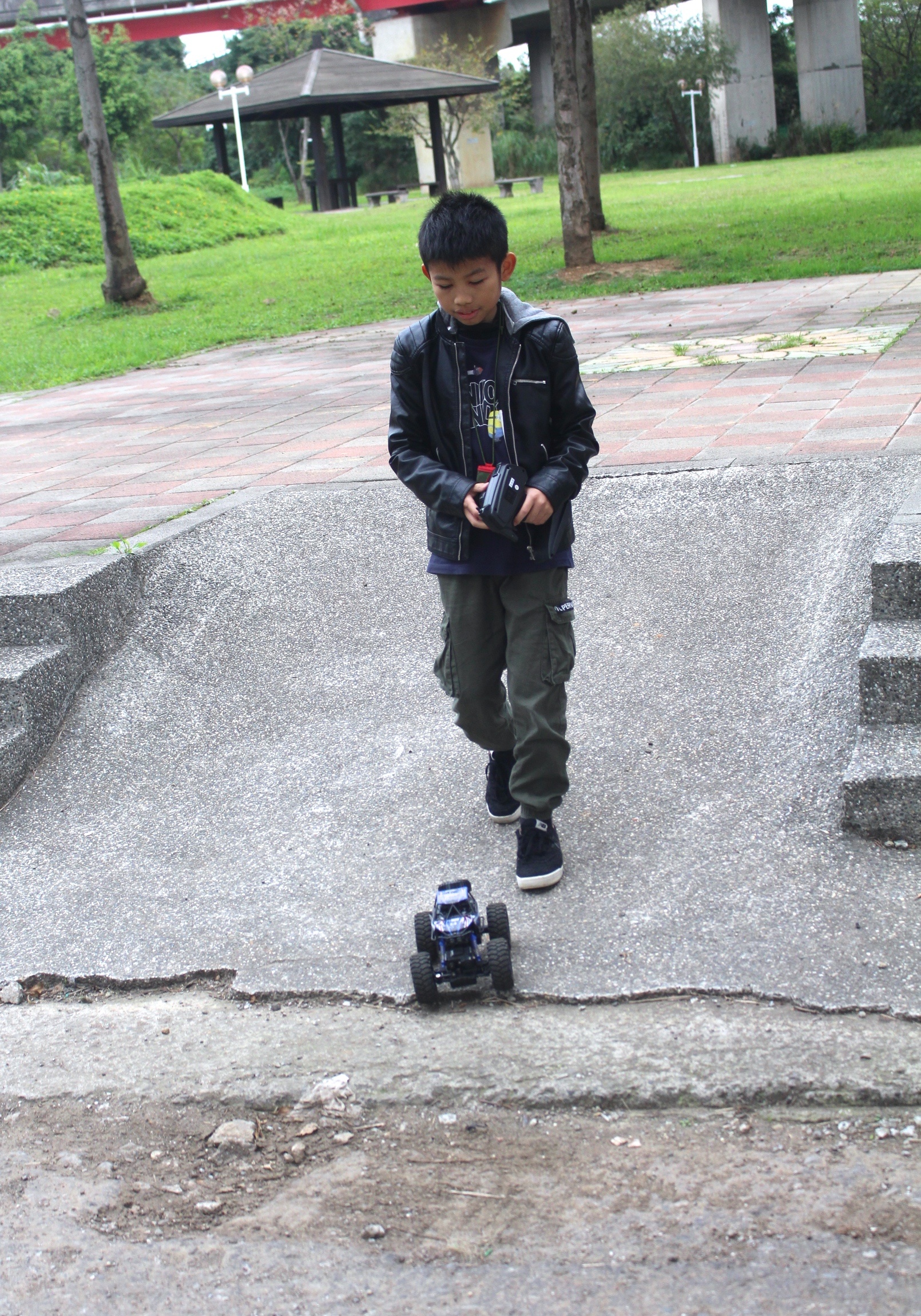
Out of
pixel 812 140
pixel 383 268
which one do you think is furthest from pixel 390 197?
pixel 383 268

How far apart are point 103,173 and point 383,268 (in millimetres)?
3679

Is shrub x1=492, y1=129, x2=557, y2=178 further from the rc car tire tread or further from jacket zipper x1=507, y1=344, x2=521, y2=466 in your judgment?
the rc car tire tread

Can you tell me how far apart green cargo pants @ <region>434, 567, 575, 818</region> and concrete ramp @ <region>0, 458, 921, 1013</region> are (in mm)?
295

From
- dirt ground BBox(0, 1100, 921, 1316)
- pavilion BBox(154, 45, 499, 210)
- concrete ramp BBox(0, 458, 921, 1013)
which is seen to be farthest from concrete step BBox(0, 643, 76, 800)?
pavilion BBox(154, 45, 499, 210)

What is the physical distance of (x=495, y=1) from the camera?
41.7 meters

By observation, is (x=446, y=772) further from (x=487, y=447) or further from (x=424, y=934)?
(x=487, y=447)

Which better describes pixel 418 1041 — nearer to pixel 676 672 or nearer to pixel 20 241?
pixel 676 672

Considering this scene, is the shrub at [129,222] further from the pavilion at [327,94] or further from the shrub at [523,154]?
the shrub at [523,154]

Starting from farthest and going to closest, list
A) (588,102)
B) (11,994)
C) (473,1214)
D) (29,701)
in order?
(588,102), (29,701), (11,994), (473,1214)

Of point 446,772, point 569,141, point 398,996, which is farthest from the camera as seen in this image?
point 569,141

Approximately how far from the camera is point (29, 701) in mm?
3977

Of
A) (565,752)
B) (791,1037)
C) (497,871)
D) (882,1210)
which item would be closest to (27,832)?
(497,871)

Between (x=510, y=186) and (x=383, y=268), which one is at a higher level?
(x=510, y=186)

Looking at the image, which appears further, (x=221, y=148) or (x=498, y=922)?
(x=221, y=148)
